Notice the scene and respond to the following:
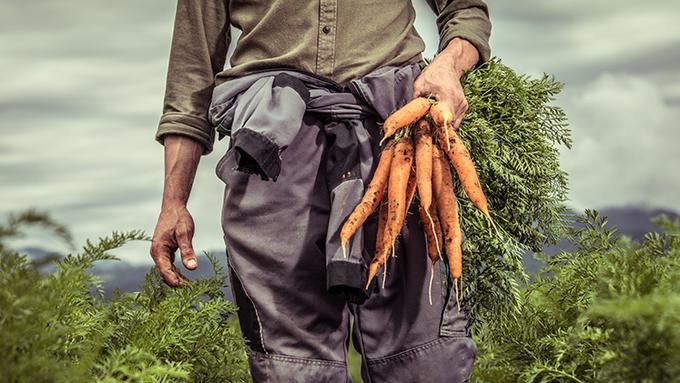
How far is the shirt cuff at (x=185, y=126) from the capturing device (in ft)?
12.5

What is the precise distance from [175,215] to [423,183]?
1.14 meters

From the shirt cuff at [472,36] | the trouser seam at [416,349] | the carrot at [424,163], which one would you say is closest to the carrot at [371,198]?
the carrot at [424,163]

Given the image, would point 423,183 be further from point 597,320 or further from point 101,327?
point 101,327

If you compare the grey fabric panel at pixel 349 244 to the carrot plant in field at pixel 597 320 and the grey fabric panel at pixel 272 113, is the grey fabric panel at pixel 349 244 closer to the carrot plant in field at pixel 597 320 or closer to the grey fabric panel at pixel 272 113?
the grey fabric panel at pixel 272 113

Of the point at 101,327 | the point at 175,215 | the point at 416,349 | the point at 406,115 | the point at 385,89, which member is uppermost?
the point at 385,89

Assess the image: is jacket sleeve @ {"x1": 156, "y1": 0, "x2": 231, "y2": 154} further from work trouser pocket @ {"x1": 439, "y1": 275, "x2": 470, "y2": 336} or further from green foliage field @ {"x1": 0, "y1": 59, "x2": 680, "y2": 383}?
work trouser pocket @ {"x1": 439, "y1": 275, "x2": 470, "y2": 336}

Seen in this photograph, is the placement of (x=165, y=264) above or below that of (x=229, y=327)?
above

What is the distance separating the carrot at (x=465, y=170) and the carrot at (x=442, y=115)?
5 cm

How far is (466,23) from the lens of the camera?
11.8ft

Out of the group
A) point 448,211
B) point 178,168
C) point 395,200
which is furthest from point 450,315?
point 178,168

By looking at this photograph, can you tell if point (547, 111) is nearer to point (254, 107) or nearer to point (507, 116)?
point (507, 116)

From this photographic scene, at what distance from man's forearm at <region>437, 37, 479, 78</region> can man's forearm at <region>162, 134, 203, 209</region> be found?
1.11 metres

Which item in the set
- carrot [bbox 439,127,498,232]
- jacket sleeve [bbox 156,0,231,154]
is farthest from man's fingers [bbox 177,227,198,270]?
carrot [bbox 439,127,498,232]

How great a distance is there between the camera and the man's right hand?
377cm
